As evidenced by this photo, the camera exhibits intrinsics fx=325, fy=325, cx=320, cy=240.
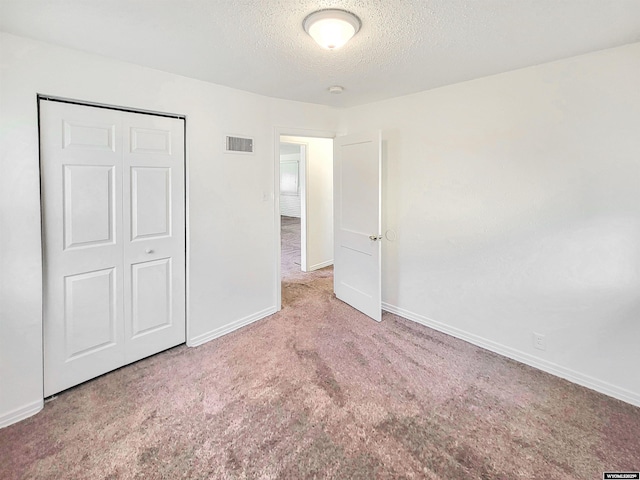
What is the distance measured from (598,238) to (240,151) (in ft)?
9.48

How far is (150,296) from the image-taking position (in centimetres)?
263

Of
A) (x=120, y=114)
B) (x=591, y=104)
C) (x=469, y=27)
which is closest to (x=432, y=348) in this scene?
(x=591, y=104)

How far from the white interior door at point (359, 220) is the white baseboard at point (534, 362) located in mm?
496

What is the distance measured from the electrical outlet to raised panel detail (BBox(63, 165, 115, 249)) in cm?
329

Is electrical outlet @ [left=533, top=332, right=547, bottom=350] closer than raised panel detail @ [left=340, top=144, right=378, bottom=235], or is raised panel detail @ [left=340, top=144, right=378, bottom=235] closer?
electrical outlet @ [left=533, top=332, right=547, bottom=350]

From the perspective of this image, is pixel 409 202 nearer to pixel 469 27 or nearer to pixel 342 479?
pixel 469 27

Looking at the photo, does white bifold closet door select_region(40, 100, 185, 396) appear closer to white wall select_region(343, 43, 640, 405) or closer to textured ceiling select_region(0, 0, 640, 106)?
textured ceiling select_region(0, 0, 640, 106)

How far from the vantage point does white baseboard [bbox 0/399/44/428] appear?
191cm

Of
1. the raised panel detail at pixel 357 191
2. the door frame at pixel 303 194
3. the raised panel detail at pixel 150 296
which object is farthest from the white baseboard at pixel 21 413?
the door frame at pixel 303 194

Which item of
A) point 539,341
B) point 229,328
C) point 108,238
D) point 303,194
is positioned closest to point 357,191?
point 303,194

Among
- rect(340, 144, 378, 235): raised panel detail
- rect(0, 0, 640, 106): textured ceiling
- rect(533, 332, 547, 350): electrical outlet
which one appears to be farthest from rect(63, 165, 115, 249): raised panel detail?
rect(533, 332, 547, 350): electrical outlet

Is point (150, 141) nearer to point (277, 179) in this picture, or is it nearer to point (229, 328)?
point (277, 179)

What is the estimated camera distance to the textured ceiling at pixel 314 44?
1.61 m

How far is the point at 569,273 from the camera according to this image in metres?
2.36
